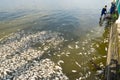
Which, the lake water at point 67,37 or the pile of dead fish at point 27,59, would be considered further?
the lake water at point 67,37

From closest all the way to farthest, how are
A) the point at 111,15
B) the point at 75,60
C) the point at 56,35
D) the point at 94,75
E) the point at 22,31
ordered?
the point at 94,75 < the point at 75,60 < the point at 56,35 < the point at 22,31 < the point at 111,15

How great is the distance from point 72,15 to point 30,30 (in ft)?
38.2

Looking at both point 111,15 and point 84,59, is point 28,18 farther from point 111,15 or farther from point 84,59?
point 84,59

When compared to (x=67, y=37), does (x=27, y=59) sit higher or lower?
lower

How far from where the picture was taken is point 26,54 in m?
20.5

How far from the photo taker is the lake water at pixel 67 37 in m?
18.5

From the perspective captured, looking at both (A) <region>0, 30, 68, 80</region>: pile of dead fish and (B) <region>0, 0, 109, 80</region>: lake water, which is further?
(B) <region>0, 0, 109, 80</region>: lake water

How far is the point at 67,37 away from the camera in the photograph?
84.9 ft

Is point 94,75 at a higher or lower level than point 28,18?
lower

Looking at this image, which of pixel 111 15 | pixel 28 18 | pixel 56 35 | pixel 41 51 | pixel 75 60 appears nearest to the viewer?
pixel 75 60

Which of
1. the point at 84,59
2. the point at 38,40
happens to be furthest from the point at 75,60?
the point at 38,40

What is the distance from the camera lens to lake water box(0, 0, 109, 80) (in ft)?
60.8

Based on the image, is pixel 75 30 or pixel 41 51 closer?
pixel 41 51

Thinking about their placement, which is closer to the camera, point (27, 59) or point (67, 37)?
point (27, 59)
